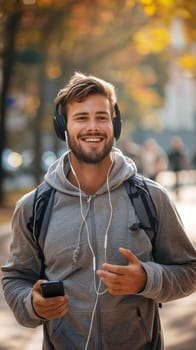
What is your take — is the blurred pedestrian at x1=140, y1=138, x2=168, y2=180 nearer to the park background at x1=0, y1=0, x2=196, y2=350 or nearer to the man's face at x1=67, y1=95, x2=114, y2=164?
the park background at x1=0, y1=0, x2=196, y2=350

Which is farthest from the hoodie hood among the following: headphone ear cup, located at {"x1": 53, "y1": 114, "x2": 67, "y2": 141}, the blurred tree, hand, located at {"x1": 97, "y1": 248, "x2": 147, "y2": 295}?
the blurred tree

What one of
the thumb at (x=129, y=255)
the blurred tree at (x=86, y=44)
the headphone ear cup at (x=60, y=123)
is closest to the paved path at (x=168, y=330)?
the headphone ear cup at (x=60, y=123)

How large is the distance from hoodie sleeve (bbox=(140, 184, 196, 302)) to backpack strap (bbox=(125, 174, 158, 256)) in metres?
0.03

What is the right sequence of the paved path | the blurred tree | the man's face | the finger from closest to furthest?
1. the finger
2. the man's face
3. the paved path
4. the blurred tree

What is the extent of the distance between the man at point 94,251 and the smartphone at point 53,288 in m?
0.06

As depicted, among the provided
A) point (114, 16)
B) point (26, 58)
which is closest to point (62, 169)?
point (26, 58)

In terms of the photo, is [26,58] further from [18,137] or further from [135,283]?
[135,283]

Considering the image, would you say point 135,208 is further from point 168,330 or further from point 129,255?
point 168,330

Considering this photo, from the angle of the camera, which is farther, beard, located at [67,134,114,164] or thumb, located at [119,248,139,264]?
beard, located at [67,134,114,164]

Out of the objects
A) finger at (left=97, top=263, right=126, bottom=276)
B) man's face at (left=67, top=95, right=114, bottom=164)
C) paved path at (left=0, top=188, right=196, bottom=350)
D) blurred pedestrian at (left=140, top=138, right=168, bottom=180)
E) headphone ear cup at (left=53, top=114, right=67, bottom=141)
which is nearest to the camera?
finger at (left=97, top=263, right=126, bottom=276)

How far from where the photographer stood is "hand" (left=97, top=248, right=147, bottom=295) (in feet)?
11.1

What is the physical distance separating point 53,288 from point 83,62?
107 ft

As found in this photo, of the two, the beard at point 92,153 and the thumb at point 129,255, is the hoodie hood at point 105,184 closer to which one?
the beard at point 92,153

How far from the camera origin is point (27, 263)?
12.5 ft
